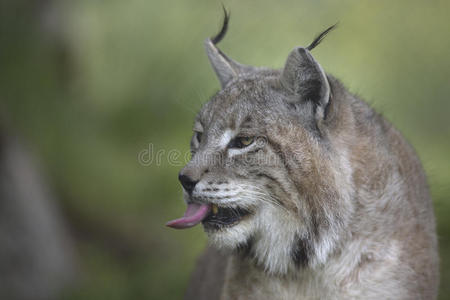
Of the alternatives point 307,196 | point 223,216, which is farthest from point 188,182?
point 307,196

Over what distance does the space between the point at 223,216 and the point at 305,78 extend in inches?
39.2

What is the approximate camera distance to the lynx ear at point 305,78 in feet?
11.3

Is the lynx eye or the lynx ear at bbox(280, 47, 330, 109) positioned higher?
the lynx ear at bbox(280, 47, 330, 109)

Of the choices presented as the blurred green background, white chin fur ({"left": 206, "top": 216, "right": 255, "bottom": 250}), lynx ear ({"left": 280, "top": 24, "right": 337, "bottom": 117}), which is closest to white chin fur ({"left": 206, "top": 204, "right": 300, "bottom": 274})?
white chin fur ({"left": 206, "top": 216, "right": 255, "bottom": 250})

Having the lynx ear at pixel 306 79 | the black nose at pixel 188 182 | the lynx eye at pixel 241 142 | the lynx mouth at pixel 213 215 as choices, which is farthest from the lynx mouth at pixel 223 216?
the lynx ear at pixel 306 79

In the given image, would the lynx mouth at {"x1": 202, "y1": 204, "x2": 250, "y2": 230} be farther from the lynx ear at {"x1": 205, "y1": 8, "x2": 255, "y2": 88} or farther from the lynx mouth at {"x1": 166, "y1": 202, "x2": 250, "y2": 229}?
the lynx ear at {"x1": 205, "y1": 8, "x2": 255, "y2": 88}

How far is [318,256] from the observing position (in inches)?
142

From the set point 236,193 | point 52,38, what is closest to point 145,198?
point 52,38

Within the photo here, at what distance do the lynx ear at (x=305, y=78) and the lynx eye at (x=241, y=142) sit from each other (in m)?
0.40

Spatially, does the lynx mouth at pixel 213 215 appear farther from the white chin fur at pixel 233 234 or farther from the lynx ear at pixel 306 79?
the lynx ear at pixel 306 79

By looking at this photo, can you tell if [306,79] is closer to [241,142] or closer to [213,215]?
[241,142]

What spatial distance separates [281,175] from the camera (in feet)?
11.5

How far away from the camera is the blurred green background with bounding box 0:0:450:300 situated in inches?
346

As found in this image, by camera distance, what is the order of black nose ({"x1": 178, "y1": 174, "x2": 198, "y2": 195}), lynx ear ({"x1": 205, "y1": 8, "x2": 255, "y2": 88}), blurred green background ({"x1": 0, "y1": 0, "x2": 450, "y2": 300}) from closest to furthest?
black nose ({"x1": 178, "y1": 174, "x2": 198, "y2": 195})
lynx ear ({"x1": 205, "y1": 8, "x2": 255, "y2": 88})
blurred green background ({"x1": 0, "y1": 0, "x2": 450, "y2": 300})
